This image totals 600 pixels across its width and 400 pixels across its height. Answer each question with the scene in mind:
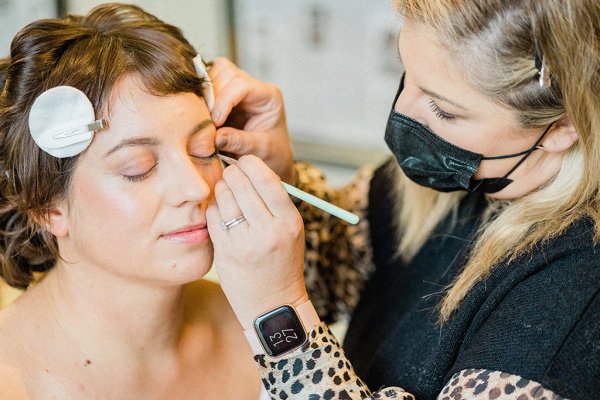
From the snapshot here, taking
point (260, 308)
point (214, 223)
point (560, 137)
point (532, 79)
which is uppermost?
point (532, 79)

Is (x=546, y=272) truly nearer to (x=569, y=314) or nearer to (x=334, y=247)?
(x=569, y=314)

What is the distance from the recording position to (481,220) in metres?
1.56

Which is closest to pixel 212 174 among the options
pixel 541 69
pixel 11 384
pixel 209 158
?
pixel 209 158

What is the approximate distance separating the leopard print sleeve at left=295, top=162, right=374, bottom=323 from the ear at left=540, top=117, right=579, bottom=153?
572mm

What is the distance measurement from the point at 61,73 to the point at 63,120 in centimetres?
9

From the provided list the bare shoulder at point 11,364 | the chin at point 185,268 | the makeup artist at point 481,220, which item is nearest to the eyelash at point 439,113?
the makeup artist at point 481,220

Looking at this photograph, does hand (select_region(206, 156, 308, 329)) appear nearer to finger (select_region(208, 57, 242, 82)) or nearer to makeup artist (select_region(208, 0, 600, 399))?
makeup artist (select_region(208, 0, 600, 399))

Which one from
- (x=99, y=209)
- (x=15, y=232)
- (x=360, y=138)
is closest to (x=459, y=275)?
(x=99, y=209)

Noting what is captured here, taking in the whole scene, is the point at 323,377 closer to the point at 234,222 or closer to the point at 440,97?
the point at 234,222

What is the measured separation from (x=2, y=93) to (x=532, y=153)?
3.21 feet

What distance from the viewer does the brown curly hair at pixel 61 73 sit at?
4.13ft

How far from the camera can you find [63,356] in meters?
1.35

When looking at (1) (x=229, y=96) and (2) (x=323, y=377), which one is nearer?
(2) (x=323, y=377)

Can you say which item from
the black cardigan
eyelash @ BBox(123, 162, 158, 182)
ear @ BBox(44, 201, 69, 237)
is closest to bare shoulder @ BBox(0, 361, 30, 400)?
ear @ BBox(44, 201, 69, 237)
